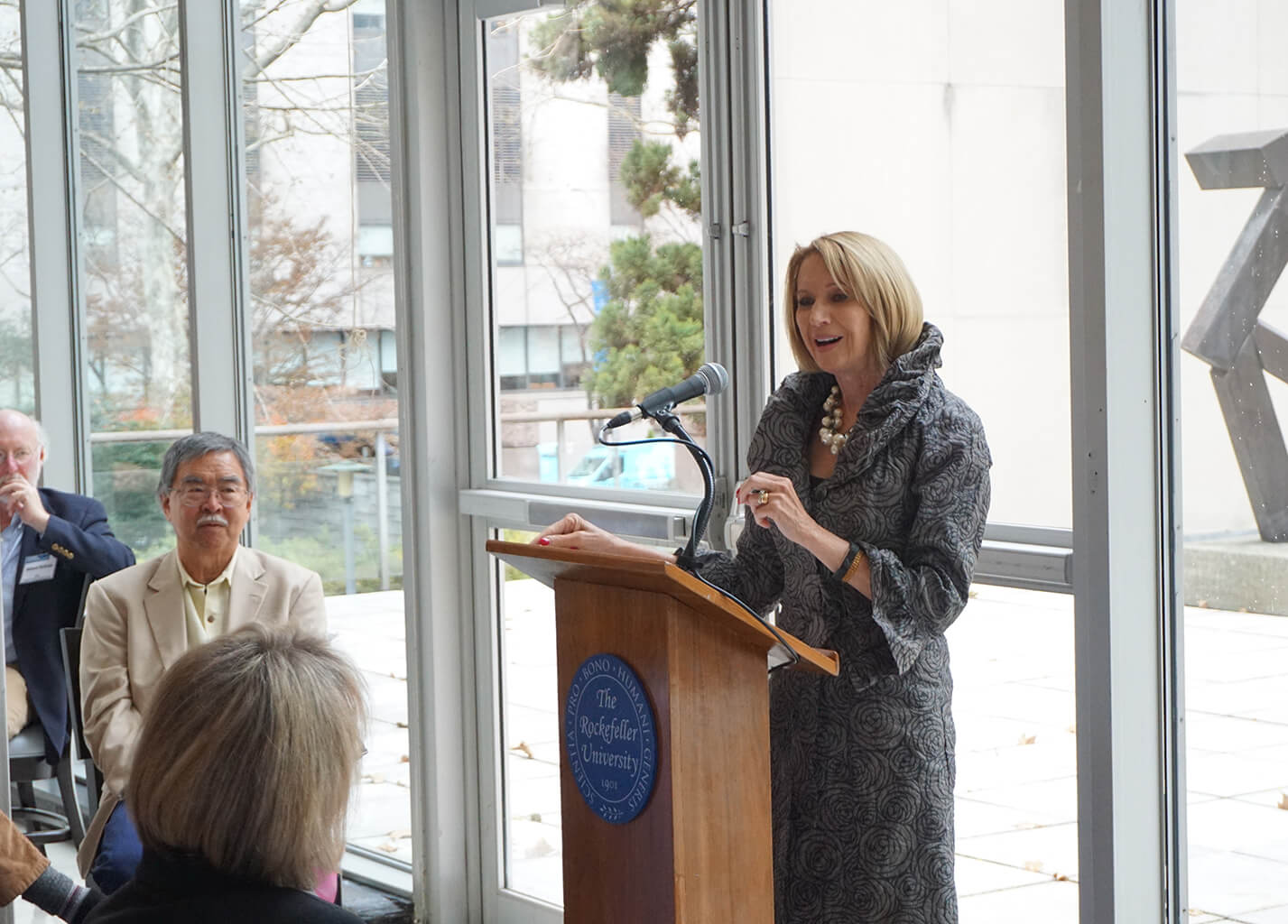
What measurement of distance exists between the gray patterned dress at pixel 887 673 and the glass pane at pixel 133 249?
12.1 ft

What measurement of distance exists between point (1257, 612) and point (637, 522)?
1585 millimetres

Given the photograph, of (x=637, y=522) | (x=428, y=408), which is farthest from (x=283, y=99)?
(x=637, y=522)

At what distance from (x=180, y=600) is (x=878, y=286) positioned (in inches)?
75.6

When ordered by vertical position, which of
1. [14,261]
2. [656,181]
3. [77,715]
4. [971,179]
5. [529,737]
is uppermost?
[14,261]

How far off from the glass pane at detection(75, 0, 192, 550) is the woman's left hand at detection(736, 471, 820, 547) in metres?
3.69

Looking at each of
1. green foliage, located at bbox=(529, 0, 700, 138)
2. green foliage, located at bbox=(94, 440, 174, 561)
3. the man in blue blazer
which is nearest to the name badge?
the man in blue blazer

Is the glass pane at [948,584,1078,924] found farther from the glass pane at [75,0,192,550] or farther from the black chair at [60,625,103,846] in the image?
the glass pane at [75,0,192,550]

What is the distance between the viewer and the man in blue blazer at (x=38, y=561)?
4.46 meters

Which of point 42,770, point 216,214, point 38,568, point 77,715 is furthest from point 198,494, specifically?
point 216,214

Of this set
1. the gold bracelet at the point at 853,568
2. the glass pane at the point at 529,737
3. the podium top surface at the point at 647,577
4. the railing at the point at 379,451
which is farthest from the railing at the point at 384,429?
the podium top surface at the point at 647,577

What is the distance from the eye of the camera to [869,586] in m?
2.35

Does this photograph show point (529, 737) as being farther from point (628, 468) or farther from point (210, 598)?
point (210, 598)

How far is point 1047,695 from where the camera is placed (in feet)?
9.15

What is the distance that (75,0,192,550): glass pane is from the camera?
5.56 m
